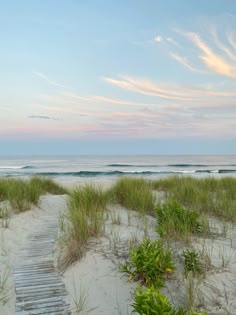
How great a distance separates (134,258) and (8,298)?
5.39 feet

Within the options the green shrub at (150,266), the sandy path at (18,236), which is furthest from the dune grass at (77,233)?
the green shrub at (150,266)

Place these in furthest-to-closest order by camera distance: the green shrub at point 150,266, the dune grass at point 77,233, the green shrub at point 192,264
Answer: the dune grass at point 77,233 < the green shrub at point 192,264 < the green shrub at point 150,266

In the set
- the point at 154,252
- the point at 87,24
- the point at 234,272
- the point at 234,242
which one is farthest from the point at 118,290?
the point at 87,24

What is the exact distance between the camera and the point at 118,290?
12.9ft

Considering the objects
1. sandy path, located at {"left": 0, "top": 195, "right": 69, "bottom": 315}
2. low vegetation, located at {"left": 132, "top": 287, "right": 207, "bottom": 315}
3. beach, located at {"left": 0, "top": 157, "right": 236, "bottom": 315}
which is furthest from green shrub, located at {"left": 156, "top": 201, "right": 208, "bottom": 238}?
low vegetation, located at {"left": 132, "top": 287, "right": 207, "bottom": 315}

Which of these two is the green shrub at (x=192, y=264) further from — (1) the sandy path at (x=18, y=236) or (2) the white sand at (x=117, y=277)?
(1) the sandy path at (x=18, y=236)

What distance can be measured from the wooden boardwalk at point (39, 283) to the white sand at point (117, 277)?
0.33 feet

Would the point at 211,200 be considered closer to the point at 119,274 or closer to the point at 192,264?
the point at 192,264

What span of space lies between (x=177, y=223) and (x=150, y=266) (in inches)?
69.0

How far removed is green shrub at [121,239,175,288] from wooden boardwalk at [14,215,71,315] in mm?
893

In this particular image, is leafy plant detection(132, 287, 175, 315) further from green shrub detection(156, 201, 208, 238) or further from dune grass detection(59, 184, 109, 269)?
green shrub detection(156, 201, 208, 238)

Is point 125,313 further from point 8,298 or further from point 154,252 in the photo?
point 8,298

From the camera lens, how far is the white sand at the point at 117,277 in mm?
3578

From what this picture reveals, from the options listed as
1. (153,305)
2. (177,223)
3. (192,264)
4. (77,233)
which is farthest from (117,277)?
(177,223)
